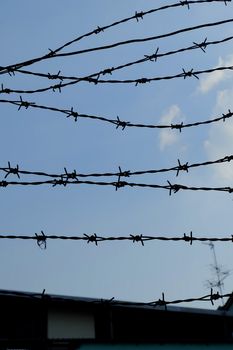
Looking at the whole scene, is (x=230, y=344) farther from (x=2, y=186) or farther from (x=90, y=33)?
(x=90, y=33)

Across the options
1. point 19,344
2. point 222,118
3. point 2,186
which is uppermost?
point 222,118

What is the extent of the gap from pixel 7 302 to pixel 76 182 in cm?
953

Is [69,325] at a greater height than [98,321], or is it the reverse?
[98,321]

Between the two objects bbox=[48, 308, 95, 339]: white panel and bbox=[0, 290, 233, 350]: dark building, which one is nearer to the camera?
bbox=[0, 290, 233, 350]: dark building

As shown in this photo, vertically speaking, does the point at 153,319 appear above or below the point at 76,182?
above

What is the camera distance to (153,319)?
1552cm

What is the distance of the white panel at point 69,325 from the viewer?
1291 cm

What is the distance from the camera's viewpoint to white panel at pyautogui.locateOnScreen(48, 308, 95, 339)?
42.3 feet

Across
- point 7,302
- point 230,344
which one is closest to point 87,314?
point 7,302

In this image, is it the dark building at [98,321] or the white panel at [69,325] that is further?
the white panel at [69,325]

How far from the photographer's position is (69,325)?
42.9ft

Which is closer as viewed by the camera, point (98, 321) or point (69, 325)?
point (69, 325)

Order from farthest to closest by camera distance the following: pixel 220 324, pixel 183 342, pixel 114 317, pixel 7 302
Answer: pixel 220 324
pixel 114 317
pixel 7 302
pixel 183 342

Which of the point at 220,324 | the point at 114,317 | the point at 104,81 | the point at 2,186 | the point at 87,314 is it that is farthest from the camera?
the point at 220,324
